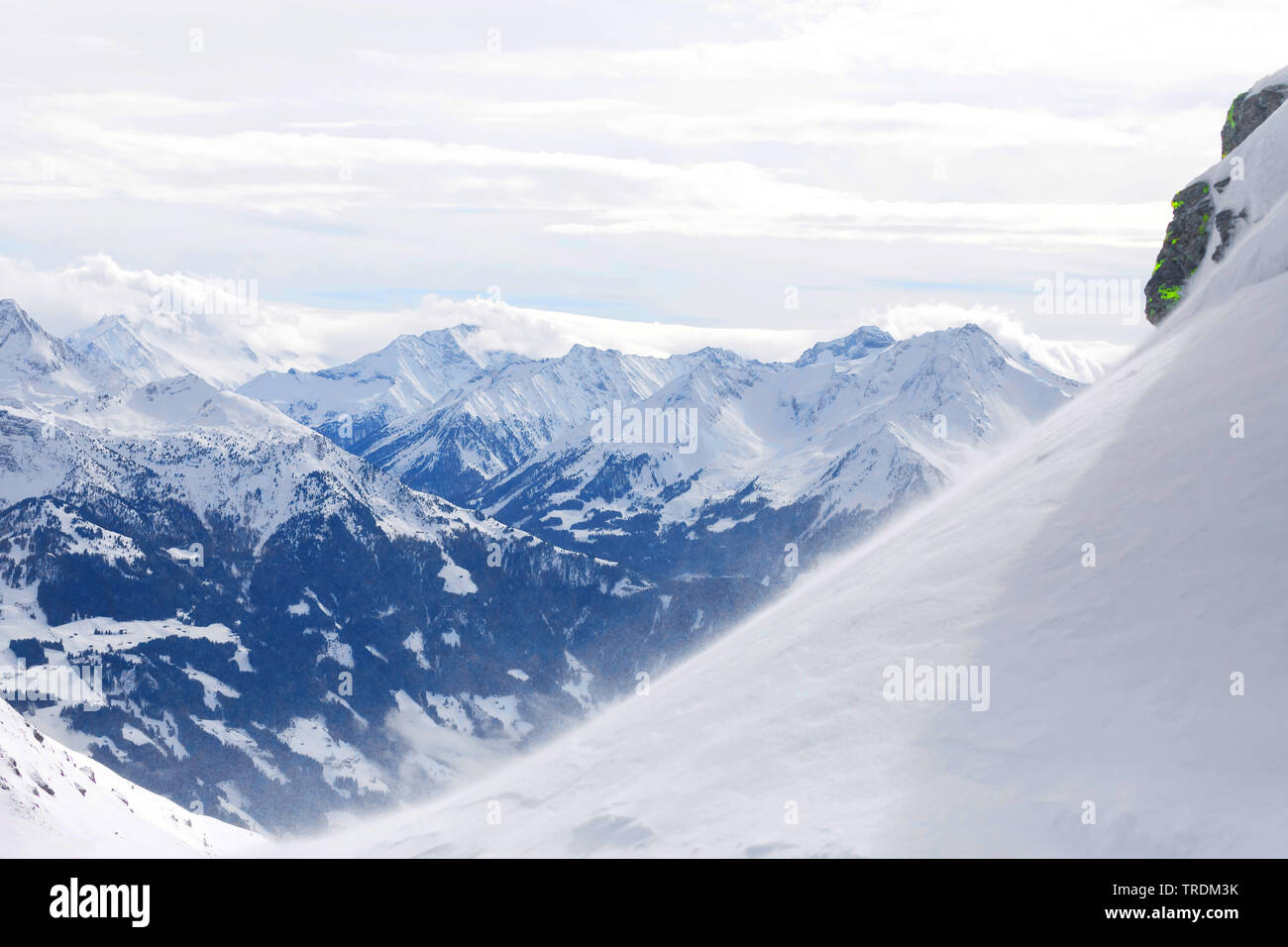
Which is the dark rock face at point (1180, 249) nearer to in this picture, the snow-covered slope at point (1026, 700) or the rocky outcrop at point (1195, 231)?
the rocky outcrop at point (1195, 231)

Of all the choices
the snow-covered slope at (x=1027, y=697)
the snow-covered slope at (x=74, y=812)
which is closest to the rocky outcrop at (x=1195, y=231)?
the snow-covered slope at (x=1027, y=697)

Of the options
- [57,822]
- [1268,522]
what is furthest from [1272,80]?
[57,822]

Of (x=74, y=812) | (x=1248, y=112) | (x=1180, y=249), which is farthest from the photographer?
(x=74, y=812)

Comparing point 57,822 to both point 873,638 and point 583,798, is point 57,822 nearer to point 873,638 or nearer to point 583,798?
point 583,798

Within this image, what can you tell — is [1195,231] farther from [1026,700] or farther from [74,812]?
[74,812]

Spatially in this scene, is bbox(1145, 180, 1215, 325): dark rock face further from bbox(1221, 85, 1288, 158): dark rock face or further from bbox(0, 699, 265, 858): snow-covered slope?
bbox(0, 699, 265, 858): snow-covered slope

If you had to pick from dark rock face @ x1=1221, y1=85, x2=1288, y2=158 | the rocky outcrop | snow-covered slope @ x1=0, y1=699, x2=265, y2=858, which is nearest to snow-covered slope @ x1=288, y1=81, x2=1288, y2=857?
the rocky outcrop

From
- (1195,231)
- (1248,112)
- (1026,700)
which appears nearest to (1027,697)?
(1026,700)
